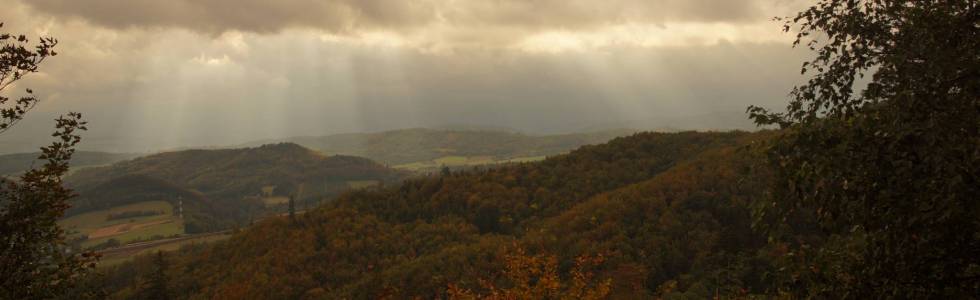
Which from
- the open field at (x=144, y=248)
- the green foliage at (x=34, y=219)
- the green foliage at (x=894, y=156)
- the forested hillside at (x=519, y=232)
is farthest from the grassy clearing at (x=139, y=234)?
the green foliage at (x=894, y=156)

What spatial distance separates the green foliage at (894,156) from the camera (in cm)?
845

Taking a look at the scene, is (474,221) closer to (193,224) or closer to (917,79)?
(917,79)

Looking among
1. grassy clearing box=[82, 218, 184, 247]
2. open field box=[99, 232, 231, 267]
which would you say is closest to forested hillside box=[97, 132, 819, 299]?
open field box=[99, 232, 231, 267]

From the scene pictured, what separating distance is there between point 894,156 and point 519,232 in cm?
8742

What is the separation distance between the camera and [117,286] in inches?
4658

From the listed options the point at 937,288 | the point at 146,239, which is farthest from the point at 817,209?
the point at 146,239

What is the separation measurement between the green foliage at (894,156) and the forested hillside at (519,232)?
101ft

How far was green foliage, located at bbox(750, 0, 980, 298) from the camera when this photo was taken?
27.7 feet

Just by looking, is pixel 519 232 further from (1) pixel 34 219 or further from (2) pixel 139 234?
(2) pixel 139 234

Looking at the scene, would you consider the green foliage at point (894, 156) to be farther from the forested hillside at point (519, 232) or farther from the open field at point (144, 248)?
the open field at point (144, 248)

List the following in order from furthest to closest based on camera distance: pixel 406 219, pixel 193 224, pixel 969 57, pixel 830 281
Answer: pixel 193 224, pixel 406 219, pixel 830 281, pixel 969 57

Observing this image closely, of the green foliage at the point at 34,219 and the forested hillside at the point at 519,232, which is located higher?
the green foliage at the point at 34,219

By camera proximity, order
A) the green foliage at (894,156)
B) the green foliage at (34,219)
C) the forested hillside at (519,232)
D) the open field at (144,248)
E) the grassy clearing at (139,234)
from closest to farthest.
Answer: the green foliage at (894,156) < the green foliage at (34,219) < the forested hillside at (519,232) < the open field at (144,248) < the grassy clearing at (139,234)

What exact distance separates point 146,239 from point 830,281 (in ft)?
687
